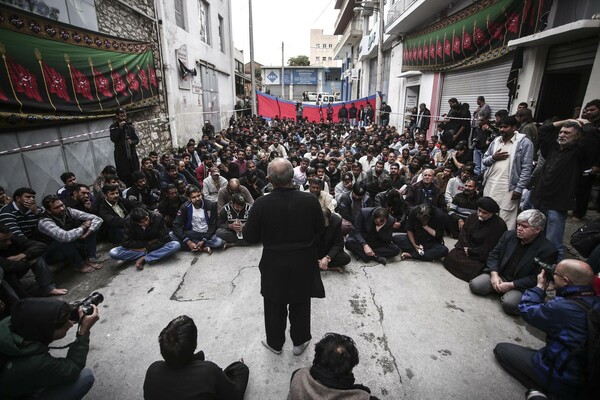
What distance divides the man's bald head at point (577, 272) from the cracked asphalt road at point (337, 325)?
1.04 meters

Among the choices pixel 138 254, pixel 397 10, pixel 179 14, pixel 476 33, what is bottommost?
pixel 138 254

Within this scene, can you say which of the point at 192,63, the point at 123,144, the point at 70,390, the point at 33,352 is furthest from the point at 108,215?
the point at 192,63

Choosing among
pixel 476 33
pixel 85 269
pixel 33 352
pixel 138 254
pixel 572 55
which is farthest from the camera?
pixel 476 33

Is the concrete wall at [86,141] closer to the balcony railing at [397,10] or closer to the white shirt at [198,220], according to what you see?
the white shirt at [198,220]

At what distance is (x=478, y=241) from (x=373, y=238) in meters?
1.34

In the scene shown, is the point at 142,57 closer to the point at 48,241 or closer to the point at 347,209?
the point at 48,241

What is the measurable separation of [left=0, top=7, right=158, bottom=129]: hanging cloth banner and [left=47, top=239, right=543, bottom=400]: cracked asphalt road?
9.18ft

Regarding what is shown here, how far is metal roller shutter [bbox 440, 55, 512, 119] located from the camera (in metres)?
8.05

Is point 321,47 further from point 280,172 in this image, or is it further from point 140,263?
point 280,172

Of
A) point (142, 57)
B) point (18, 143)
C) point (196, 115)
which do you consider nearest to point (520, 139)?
point (18, 143)

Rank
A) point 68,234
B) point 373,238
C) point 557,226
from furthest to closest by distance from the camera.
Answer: point 373,238 → point 68,234 → point 557,226

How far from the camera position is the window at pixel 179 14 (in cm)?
1085

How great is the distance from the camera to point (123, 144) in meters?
6.06

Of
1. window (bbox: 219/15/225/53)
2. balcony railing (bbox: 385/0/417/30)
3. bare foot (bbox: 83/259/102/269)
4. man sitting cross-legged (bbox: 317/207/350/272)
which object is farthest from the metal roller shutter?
window (bbox: 219/15/225/53)
